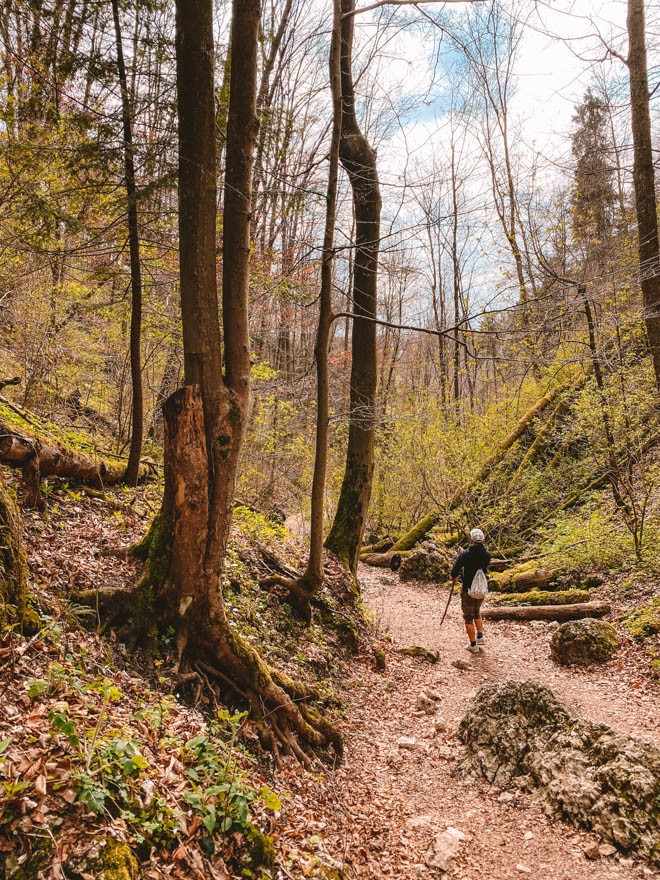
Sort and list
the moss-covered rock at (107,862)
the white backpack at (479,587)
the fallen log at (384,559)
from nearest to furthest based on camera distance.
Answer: the moss-covered rock at (107,862) < the white backpack at (479,587) < the fallen log at (384,559)

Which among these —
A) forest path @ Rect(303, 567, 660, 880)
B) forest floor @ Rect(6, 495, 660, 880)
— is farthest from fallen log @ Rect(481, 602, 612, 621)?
forest floor @ Rect(6, 495, 660, 880)

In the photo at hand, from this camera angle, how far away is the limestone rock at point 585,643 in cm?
667

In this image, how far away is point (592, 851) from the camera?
3.52m

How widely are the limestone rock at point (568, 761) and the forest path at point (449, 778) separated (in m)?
0.15

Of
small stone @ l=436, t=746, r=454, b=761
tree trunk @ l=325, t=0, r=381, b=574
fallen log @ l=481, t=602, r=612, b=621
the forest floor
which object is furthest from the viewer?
tree trunk @ l=325, t=0, r=381, b=574

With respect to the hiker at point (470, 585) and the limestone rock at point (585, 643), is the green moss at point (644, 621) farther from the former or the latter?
the hiker at point (470, 585)

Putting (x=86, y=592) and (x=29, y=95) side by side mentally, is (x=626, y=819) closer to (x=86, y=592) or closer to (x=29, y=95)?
(x=86, y=592)

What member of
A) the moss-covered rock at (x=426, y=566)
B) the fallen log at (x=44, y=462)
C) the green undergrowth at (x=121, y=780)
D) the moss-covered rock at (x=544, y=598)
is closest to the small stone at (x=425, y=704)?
the green undergrowth at (x=121, y=780)

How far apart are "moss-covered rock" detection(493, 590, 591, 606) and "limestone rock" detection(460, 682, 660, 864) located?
429 centimetres

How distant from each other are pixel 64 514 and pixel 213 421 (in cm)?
226

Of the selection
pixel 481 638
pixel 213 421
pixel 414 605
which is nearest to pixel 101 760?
pixel 213 421

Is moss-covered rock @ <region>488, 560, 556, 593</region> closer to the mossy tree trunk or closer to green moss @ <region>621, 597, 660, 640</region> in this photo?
green moss @ <region>621, 597, 660, 640</region>

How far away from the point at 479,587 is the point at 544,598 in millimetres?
2336

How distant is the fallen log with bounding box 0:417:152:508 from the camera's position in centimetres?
477
